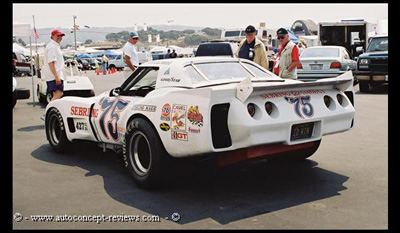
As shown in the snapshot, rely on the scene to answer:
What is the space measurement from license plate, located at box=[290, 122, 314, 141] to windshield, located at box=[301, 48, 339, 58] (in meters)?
11.4

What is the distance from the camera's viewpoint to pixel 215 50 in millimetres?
20797

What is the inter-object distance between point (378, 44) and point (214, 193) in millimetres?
12746

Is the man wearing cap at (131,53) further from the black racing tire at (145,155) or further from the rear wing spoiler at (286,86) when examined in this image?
the rear wing spoiler at (286,86)

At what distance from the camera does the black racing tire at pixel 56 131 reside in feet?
22.2

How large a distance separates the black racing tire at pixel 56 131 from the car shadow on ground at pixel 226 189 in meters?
0.37

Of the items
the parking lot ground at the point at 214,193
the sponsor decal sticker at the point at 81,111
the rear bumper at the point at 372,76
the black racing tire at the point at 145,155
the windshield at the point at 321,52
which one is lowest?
the parking lot ground at the point at 214,193

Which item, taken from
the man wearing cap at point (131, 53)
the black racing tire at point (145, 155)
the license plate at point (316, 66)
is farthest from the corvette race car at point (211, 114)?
the license plate at point (316, 66)

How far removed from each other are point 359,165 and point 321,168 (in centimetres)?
51

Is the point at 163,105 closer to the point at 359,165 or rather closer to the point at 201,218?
the point at 201,218

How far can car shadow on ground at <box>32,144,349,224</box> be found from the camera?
448cm

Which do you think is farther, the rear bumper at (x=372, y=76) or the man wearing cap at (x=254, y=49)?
the rear bumper at (x=372, y=76)

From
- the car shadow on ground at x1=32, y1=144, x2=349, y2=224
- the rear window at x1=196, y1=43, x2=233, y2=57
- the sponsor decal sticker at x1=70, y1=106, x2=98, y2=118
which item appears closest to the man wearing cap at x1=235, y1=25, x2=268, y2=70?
the car shadow on ground at x1=32, y1=144, x2=349, y2=224

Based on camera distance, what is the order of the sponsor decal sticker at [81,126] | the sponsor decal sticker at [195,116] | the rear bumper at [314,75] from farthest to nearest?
the rear bumper at [314,75], the sponsor decal sticker at [81,126], the sponsor decal sticker at [195,116]
